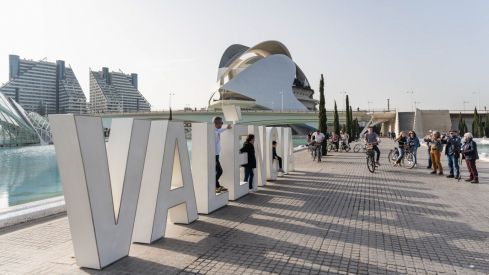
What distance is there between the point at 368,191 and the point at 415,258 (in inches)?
192

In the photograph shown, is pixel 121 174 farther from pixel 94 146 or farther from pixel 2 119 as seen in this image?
pixel 2 119

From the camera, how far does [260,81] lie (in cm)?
7362

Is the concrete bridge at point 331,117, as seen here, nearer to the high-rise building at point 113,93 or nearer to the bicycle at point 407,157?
the bicycle at point 407,157

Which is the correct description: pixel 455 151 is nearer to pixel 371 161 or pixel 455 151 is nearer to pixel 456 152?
pixel 456 152

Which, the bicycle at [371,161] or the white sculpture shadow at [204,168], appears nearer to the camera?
the white sculpture shadow at [204,168]

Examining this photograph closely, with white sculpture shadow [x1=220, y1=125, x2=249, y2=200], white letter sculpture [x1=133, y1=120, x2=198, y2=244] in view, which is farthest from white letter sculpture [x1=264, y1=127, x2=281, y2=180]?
white letter sculpture [x1=133, y1=120, x2=198, y2=244]

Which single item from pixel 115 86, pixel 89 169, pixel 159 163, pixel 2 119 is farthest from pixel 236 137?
pixel 115 86

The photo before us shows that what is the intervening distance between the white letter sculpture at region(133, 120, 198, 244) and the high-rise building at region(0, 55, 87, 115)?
88.1 metres

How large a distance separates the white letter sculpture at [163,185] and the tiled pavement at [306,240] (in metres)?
0.25

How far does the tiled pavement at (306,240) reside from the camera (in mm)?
4180

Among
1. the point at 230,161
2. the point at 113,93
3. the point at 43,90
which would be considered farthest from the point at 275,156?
the point at 113,93

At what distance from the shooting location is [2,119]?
44.4 meters

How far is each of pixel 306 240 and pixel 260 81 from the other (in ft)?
228

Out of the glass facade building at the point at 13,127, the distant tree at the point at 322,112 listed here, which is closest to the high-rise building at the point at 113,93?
the glass facade building at the point at 13,127
